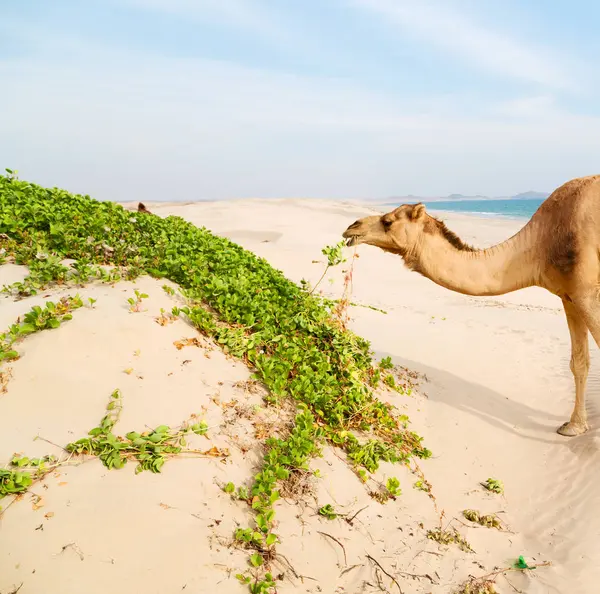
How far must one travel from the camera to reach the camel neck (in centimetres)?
564

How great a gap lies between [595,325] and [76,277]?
5809 mm

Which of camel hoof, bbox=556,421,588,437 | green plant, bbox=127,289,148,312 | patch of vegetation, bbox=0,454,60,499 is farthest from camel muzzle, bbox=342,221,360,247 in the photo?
camel hoof, bbox=556,421,588,437

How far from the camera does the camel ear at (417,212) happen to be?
18.3 feet

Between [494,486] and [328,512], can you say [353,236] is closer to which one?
[328,512]

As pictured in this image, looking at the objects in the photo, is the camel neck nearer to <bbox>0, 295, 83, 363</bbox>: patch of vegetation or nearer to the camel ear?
the camel ear

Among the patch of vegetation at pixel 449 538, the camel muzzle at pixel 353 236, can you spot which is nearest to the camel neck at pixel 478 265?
the camel muzzle at pixel 353 236

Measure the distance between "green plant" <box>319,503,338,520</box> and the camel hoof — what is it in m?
4.08

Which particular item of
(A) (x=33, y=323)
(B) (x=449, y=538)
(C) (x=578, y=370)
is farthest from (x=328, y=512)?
(C) (x=578, y=370)

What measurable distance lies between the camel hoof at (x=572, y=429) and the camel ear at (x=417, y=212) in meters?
3.51

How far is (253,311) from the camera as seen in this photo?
5.68 m

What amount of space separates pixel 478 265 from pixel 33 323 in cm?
472

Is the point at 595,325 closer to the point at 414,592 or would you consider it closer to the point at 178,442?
the point at 414,592

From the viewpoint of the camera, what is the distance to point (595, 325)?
555 cm

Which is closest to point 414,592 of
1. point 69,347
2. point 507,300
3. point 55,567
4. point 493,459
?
point 55,567
